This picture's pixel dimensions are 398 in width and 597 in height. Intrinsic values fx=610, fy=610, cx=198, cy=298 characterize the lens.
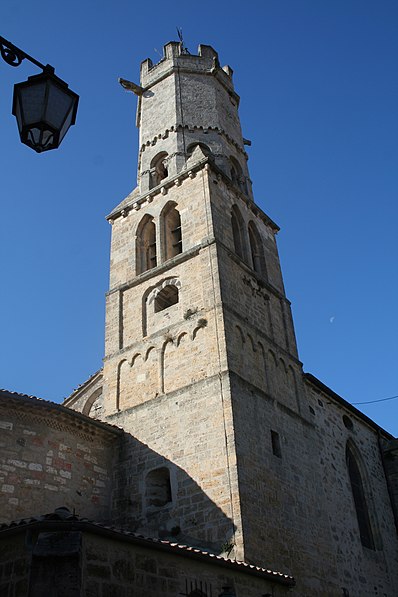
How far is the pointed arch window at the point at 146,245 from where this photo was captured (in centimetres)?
1783

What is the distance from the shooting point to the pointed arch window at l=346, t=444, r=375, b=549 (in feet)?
54.9

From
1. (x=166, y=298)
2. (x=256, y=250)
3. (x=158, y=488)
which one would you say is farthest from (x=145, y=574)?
(x=256, y=250)

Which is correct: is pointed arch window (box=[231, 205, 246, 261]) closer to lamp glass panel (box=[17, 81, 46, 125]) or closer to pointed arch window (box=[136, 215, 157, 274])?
pointed arch window (box=[136, 215, 157, 274])

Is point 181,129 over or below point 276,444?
over

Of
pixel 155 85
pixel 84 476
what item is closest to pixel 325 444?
pixel 84 476

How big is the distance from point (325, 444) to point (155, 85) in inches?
562

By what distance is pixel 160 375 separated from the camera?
1467 cm

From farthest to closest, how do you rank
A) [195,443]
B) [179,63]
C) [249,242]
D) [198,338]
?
[179,63] < [249,242] < [198,338] < [195,443]

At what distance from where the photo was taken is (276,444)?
14.1 metres

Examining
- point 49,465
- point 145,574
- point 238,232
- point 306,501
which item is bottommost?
point 145,574

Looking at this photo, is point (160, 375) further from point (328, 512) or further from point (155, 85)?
point (155, 85)

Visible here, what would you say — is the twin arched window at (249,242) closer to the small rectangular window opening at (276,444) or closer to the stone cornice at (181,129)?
the stone cornice at (181,129)

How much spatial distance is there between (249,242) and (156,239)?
9.19ft

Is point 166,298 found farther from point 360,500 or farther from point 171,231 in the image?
point 360,500
